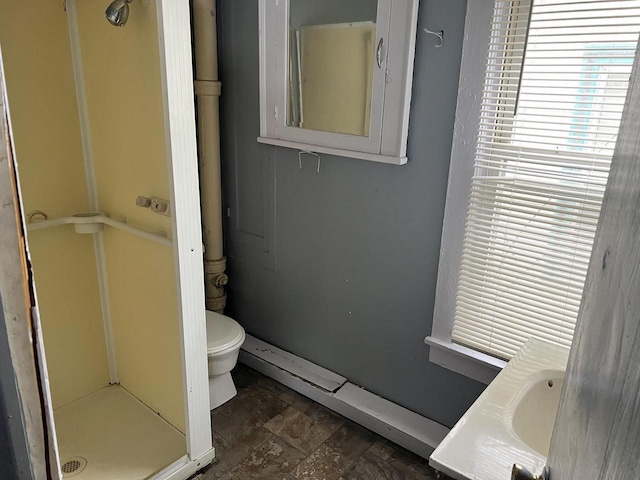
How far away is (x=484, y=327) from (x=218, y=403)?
4.41ft

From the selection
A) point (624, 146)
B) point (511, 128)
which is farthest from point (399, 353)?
point (624, 146)

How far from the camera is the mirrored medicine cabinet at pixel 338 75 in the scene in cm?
184

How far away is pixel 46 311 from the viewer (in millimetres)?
2092

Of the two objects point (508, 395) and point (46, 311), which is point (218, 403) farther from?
point (508, 395)

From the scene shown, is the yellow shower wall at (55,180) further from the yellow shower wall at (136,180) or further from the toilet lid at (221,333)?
the toilet lid at (221,333)

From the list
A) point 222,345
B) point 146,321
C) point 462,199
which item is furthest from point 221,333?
point 462,199

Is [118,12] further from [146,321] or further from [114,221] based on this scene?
[146,321]

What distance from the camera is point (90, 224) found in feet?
6.77

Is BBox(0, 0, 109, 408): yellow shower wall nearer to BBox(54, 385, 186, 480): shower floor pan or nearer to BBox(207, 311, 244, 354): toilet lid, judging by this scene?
BBox(54, 385, 186, 480): shower floor pan

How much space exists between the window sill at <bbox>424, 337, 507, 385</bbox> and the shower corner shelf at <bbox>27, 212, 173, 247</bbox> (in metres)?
1.20

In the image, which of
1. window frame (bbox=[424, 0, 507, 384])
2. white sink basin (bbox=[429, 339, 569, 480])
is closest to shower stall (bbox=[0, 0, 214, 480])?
window frame (bbox=[424, 0, 507, 384])

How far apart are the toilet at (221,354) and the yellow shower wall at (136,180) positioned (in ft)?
0.82

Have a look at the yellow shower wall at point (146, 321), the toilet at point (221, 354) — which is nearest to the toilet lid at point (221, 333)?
the toilet at point (221, 354)

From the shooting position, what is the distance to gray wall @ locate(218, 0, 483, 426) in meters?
1.86
